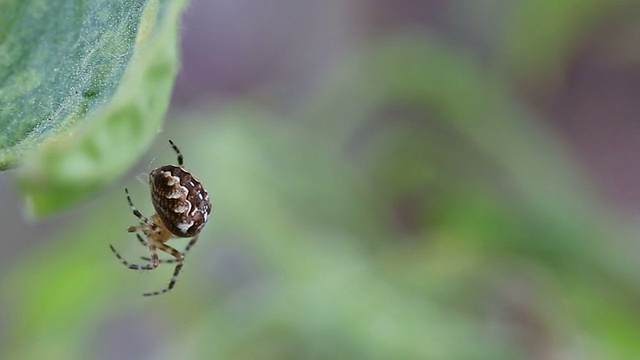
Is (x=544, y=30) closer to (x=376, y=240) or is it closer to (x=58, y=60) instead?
(x=376, y=240)

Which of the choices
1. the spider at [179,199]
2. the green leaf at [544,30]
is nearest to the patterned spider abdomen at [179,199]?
the spider at [179,199]

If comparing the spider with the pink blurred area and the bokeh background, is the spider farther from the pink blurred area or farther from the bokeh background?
the pink blurred area

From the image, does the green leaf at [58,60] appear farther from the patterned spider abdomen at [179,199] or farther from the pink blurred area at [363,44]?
the pink blurred area at [363,44]

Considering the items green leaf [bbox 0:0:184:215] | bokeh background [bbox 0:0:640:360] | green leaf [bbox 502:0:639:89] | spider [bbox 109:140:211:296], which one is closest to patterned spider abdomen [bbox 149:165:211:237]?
spider [bbox 109:140:211:296]

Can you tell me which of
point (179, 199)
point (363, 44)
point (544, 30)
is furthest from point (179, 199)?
point (363, 44)

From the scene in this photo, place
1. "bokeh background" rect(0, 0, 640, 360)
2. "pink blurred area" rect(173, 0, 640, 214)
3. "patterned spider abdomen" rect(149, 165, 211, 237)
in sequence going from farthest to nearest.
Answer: "pink blurred area" rect(173, 0, 640, 214), "bokeh background" rect(0, 0, 640, 360), "patterned spider abdomen" rect(149, 165, 211, 237)

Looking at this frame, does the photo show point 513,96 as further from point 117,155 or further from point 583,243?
point 117,155
